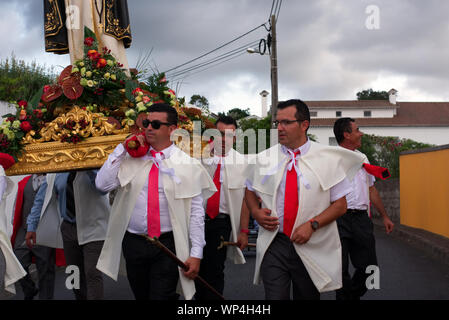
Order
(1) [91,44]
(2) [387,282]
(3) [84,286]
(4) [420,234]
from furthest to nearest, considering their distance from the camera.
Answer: (4) [420,234], (2) [387,282], (3) [84,286], (1) [91,44]

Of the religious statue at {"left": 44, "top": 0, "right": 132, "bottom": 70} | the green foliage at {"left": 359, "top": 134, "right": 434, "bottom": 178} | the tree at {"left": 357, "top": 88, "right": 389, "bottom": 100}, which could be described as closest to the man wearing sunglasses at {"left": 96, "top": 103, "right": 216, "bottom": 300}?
the religious statue at {"left": 44, "top": 0, "right": 132, "bottom": 70}

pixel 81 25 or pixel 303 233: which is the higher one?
pixel 81 25

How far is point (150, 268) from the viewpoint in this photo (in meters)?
4.12

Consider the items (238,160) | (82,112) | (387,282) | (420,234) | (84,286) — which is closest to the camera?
(82,112)

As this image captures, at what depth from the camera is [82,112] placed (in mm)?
4617

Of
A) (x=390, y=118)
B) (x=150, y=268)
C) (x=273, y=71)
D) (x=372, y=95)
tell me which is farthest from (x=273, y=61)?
(x=372, y=95)

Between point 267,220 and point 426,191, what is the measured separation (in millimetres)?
9679

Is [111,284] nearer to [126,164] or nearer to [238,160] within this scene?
[238,160]

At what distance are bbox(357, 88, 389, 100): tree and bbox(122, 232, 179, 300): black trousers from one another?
231 ft

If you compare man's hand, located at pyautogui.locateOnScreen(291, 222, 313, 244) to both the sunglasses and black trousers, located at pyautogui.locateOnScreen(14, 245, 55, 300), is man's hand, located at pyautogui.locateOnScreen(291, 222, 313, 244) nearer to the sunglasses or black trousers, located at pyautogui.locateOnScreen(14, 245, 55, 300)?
the sunglasses

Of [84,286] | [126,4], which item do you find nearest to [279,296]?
[84,286]

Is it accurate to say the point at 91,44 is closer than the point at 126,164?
No

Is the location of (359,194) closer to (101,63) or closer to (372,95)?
(101,63)

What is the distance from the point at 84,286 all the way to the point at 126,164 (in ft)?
7.28
